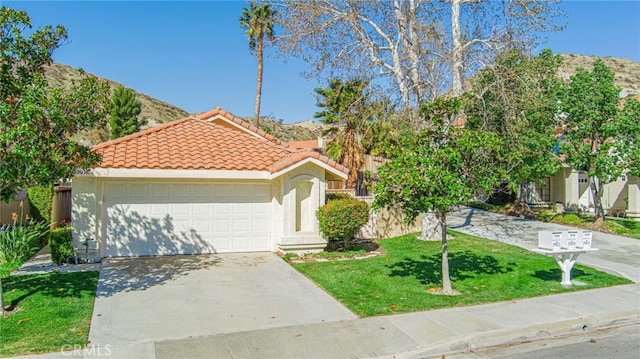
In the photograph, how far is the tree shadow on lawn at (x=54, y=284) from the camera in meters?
8.79

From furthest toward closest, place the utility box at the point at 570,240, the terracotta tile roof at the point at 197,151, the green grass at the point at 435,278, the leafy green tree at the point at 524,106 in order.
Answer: the leafy green tree at the point at 524,106 → the terracotta tile roof at the point at 197,151 → the utility box at the point at 570,240 → the green grass at the point at 435,278

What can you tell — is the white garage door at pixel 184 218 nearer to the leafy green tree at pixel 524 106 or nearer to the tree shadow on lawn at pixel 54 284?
→ the tree shadow on lawn at pixel 54 284

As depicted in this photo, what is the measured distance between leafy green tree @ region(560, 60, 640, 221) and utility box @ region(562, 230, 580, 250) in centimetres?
936

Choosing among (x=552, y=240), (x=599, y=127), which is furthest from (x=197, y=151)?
(x=599, y=127)

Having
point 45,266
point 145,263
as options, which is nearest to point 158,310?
point 145,263

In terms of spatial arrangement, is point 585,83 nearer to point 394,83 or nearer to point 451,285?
point 394,83

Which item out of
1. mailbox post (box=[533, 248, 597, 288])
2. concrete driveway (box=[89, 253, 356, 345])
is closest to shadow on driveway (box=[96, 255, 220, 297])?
concrete driveway (box=[89, 253, 356, 345])

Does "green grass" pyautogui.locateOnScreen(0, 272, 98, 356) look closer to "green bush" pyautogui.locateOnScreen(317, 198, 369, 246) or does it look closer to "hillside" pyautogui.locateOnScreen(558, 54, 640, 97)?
"green bush" pyautogui.locateOnScreen(317, 198, 369, 246)

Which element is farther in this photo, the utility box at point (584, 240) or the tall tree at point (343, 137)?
the tall tree at point (343, 137)

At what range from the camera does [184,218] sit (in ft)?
43.8

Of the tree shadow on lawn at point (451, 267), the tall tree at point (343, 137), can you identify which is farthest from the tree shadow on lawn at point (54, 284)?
the tall tree at point (343, 137)

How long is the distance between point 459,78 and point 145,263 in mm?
11493

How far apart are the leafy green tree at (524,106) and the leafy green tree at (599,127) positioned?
80cm

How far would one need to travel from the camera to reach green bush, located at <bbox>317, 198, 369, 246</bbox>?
13.3 metres
